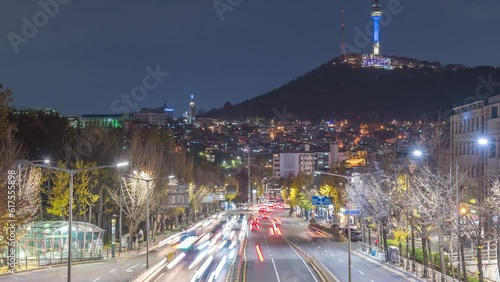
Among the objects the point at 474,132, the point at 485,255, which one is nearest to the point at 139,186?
the point at 485,255

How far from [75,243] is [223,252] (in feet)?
51.6

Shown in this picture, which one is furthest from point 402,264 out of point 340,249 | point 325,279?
point 340,249

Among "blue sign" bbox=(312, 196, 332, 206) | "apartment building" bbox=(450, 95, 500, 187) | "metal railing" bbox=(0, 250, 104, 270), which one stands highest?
"apartment building" bbox=(450, 95, 500, 187)

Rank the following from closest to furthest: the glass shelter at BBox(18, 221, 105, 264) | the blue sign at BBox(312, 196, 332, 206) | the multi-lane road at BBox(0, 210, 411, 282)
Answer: the multi-lane road at BBox(0, 210, 411, 282)
the glass shelter at BBox(18, 221, 105, 264)
the blue sign at BBox(312, 196, 332, 206)

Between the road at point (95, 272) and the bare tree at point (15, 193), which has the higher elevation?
the bare tree at point (15, 193)

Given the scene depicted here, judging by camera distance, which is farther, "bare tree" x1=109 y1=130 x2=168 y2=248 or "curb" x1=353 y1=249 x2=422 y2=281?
"bare tree" x1=109 y1=130 x2=168 y2=248

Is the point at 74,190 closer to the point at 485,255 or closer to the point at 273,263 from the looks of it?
the point at 273,263

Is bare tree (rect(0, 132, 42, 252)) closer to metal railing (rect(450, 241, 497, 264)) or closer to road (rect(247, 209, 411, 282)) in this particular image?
road (rect(247, 209, 411, 282))

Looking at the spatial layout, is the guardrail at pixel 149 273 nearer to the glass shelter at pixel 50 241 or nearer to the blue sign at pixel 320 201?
the glass shelter at pixel 50 241

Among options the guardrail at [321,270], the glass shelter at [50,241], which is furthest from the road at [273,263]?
the glass shelter at [50,241]

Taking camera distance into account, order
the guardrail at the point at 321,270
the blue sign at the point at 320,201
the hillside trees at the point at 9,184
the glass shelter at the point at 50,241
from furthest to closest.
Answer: the blue sign at the point at 320,201, the glass shelter at the point at 50,241, the guardrail at the point at 321,270, the hillside trees at the point at 9,184

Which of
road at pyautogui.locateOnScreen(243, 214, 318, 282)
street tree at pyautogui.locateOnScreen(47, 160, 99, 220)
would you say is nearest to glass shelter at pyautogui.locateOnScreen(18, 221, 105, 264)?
street tree at pyautogui.locateOnScreen(47, 160, 99, 220)

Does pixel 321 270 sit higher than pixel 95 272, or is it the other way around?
pixel 321 270

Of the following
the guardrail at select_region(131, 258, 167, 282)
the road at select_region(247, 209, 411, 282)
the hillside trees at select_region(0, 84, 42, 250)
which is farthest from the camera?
the road at select_region(247, 209, 411, 282)
